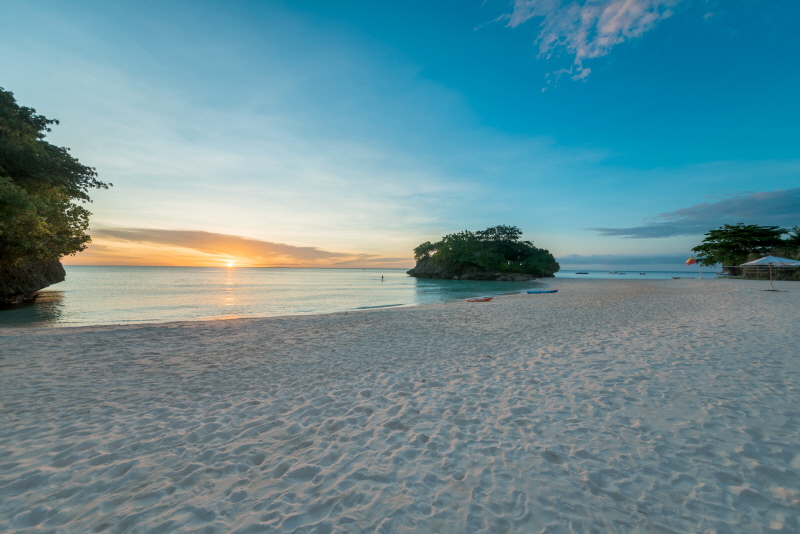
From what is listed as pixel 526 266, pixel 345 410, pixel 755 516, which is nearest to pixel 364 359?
pixel 345 410

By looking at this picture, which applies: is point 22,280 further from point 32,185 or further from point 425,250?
point 425,250

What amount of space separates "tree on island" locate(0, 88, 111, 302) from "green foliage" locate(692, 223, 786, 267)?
228 ft

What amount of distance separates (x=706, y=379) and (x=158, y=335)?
49.3 feet

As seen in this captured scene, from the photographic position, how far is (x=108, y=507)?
9.73 ft

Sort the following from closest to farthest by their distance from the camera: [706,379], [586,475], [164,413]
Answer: [586,475]
[164,413]
[706,379]

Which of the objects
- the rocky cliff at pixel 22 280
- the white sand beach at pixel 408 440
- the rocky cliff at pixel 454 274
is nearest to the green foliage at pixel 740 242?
the rocky cliff at pixel 454 274

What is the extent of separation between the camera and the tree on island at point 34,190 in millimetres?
13812

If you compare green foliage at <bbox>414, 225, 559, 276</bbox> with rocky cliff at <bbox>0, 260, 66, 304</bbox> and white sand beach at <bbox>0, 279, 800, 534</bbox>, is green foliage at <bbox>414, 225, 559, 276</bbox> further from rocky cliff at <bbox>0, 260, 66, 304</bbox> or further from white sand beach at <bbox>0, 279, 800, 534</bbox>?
white sand beach at <bbox>0, 279, 800, 534</bbox>

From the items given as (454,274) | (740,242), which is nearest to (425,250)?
(454,274)

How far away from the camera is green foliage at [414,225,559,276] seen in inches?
3231

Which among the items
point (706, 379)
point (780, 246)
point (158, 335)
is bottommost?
point (158, 335)

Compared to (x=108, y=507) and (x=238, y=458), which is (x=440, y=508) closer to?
(x=238, y=458)

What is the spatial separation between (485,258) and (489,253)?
2.76m

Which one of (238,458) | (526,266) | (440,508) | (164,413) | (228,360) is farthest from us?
(526,266)
